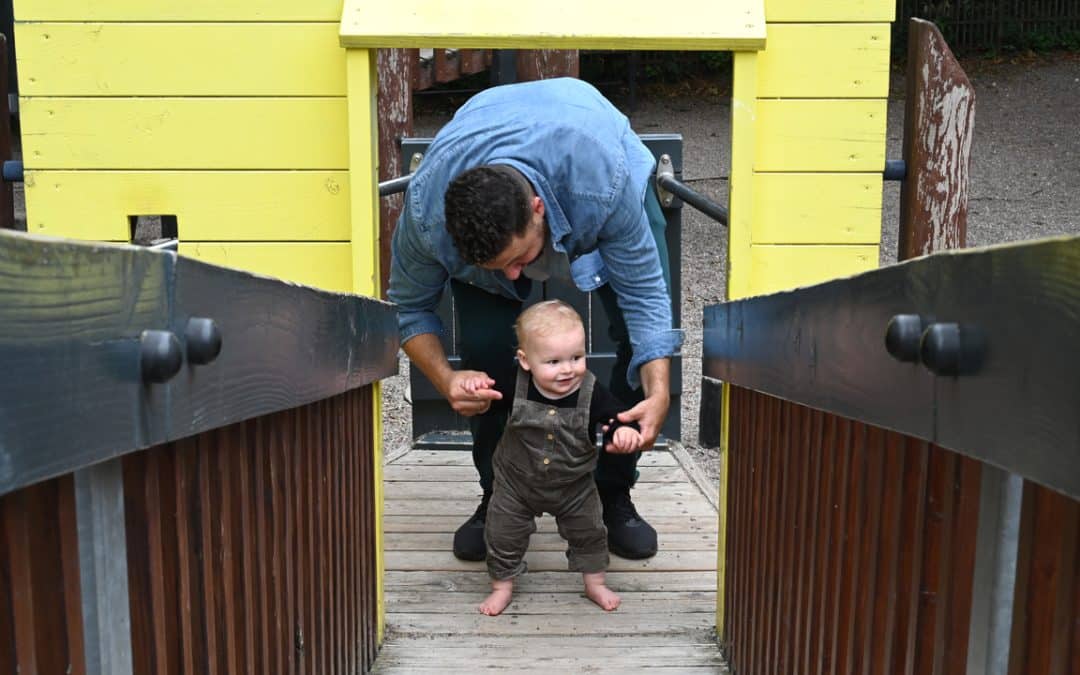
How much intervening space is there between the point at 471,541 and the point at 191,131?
1490 millimetres

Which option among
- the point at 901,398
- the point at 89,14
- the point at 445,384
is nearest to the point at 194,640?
the point at 901,398

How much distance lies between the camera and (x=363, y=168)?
311 cm

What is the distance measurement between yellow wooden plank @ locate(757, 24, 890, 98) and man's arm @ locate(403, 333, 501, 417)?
109 centimetres

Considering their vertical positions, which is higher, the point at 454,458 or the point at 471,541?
the point at 471,541

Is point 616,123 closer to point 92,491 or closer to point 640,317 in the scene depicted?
point 640,317

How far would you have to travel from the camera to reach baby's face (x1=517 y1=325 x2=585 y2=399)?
10.2 feet

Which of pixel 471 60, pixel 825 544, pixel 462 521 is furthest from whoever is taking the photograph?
pixel 471 60

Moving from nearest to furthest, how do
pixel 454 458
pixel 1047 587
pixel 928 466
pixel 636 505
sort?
pixel 1047 587 < pixel 928 466 < pixel 636 505 < pixel 454 458

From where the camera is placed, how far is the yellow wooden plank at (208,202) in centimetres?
321

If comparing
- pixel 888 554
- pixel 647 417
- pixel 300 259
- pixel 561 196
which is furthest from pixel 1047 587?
pixel 300 259

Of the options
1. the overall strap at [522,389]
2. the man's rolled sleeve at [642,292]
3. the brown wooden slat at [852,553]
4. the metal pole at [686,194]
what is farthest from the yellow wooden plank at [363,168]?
the metal pole at [686,194]

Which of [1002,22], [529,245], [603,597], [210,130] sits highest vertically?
[1002,22]

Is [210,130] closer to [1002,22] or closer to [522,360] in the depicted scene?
[522,360]

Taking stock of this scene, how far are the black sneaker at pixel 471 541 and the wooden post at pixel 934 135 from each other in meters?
1.75
